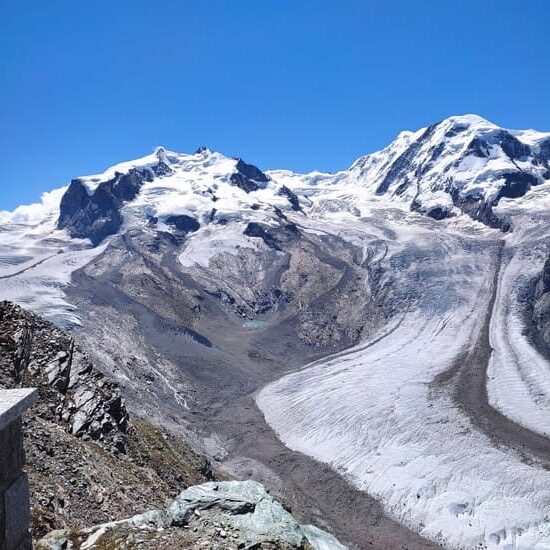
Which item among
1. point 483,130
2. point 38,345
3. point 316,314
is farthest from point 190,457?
point 483,130

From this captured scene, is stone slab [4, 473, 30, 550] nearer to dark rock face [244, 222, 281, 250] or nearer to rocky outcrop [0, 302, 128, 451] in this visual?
rocky outcrop [0, 302, 128, 451]

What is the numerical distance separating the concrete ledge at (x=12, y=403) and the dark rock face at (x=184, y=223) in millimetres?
128901

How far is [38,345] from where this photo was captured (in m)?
18.8

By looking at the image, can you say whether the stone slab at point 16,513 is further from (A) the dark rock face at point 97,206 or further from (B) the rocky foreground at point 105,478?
(A) the dark rock face at point 97,206

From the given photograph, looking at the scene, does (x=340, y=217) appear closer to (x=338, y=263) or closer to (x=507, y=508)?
(x=338, y=263)

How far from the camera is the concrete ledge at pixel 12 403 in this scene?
4219mm

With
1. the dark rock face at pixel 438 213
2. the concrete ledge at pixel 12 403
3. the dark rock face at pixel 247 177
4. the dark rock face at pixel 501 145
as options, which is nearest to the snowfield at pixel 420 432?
the concrete ledge at pixel 12 403

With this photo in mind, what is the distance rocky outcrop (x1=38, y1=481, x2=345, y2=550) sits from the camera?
24.8 feet

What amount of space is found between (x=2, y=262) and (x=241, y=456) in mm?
102502

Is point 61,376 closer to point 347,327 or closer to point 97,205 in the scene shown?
point 347,327

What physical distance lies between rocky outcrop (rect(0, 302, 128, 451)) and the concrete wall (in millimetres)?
10260

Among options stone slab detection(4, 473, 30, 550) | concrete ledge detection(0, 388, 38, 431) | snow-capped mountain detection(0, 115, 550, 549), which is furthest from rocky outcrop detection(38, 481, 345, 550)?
snow-capped mountain detection(0, 115, 550, 549)

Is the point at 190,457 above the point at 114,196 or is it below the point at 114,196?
below

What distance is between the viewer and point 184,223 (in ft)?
440
